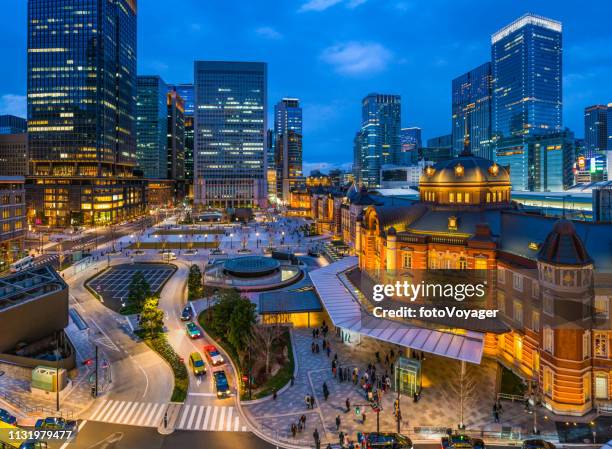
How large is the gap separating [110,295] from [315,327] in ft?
122

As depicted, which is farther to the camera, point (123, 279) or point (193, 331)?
point (123, 279)

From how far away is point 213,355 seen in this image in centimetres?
4644

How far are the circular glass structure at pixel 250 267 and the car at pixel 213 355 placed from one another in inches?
1117

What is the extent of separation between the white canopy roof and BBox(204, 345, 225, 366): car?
516 inches

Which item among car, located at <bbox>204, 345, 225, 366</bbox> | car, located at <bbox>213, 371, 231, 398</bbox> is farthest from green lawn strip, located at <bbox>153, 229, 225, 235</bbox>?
car, located at <bbox>213, 371, 231, 398</bbox>

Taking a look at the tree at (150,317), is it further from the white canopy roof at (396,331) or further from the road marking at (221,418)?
the white canopy roof at (396,331)

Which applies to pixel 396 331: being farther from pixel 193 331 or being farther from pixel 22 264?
pixel 22 264

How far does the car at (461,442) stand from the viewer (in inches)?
1158

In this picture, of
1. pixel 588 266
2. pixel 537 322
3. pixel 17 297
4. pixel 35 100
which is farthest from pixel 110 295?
pixel 35 100

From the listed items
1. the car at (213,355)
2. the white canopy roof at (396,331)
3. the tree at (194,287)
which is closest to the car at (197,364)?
the car at (213,355)

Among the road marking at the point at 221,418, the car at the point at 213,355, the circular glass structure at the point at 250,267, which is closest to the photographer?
the road marking at the point at 221,418

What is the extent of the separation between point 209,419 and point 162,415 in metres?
4.08

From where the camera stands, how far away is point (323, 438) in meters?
32.1

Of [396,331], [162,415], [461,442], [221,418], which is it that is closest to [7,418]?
[162,415]
